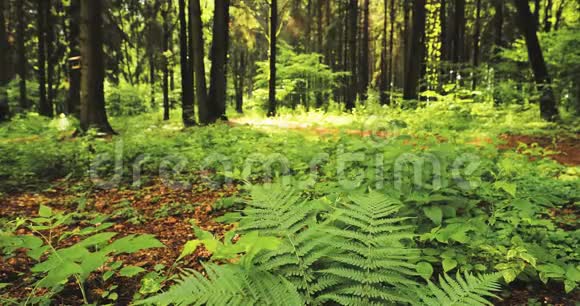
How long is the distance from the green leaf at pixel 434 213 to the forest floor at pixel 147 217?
62 cm

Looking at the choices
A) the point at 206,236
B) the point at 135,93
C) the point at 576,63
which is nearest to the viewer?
the point at 206,236

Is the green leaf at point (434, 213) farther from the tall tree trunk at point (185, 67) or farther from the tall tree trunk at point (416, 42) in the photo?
the tall tree trunk at point (185, 67)

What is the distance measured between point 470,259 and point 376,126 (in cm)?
461

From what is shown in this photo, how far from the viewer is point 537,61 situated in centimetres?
1039

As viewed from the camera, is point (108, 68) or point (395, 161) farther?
point (108, 68)

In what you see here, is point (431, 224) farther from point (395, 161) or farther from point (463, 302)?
point (463, 302)

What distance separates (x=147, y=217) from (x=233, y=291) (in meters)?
3.51

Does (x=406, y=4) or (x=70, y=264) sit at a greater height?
(x=406, y=4)

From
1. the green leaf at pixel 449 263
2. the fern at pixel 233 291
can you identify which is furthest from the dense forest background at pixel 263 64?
the fern at pixel 233 291

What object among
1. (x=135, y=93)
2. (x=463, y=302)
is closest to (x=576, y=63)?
(x=463, y=302)

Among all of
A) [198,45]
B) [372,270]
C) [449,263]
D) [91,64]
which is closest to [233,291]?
[372,270]

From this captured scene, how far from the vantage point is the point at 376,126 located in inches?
281

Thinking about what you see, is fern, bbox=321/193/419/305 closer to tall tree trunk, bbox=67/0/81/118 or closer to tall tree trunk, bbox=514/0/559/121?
tall tree trunk, bbox=514/0/559/121

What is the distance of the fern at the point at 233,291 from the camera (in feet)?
5.22
